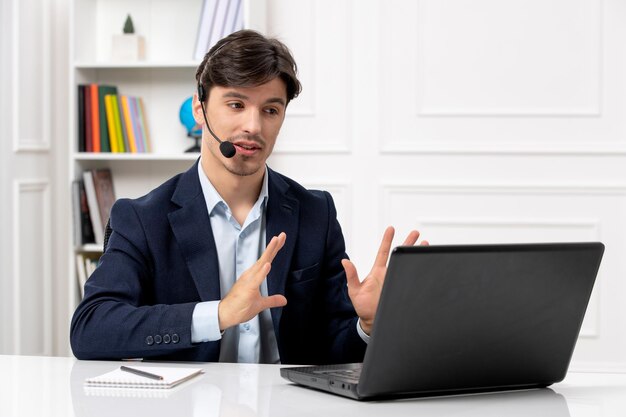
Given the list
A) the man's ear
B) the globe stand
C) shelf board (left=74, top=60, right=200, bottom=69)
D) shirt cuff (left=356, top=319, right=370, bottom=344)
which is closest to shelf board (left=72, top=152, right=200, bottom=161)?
the globe stand

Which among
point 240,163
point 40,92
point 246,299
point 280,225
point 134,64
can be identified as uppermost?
point 134,64

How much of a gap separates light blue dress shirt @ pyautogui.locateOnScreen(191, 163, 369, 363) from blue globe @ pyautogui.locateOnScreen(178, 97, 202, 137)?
6.37 ft

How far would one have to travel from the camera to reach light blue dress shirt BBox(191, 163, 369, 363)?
6.21 feet

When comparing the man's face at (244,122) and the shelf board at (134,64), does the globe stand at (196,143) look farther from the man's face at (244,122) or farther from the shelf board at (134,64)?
the man's face at (244,122)

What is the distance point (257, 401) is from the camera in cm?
134

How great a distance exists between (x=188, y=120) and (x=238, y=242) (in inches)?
80.6

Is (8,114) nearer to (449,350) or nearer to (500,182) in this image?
(500,182)

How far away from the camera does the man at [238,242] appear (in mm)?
1829

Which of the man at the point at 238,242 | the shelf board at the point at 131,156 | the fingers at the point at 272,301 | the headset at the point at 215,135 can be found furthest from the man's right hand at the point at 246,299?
the shelf board at the point at 131,156

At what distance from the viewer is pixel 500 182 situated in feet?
12.6

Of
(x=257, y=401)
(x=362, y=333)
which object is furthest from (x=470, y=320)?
(x=362, y=333)

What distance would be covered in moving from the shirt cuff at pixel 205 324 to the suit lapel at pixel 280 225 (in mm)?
252

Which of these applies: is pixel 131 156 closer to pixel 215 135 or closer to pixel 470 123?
pixel 470 123

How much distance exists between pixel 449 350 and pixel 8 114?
9.39 ft
